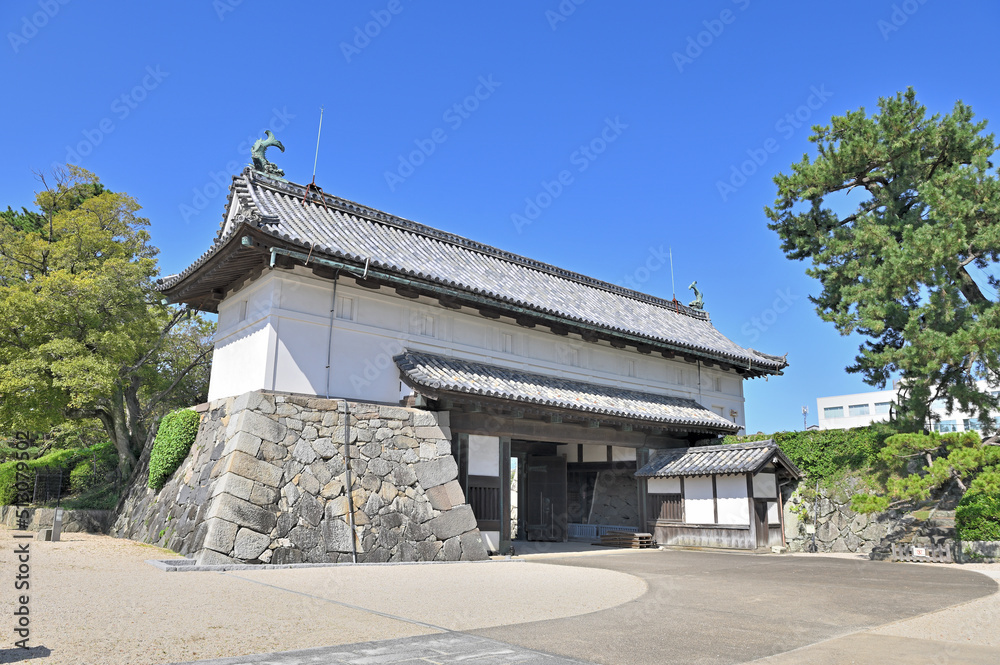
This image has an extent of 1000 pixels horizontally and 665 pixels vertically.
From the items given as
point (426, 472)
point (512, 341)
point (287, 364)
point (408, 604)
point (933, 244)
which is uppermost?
point (933, 244)

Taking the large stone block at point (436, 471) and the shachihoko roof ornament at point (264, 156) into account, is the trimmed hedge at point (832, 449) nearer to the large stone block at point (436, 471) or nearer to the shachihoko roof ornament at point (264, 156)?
the large stone block at point (436, 471)

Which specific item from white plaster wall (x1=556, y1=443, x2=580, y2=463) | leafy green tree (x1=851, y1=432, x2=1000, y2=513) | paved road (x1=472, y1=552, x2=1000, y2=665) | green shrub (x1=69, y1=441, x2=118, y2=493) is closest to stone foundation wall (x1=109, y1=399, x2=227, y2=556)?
green shrub (x1=69, y1=441, x2=118, y2=493)

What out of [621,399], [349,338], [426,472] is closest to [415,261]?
[349,338]

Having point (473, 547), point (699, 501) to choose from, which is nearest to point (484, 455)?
point (473, 547)

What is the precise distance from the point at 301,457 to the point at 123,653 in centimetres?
766

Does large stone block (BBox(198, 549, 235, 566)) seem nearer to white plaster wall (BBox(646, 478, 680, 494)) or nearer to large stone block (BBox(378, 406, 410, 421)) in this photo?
large stone block (BBox(378, 406, 410, 421))

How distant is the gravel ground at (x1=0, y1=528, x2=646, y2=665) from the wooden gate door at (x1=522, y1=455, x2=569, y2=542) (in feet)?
28.9

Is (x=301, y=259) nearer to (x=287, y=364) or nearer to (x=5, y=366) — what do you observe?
(x=287, y=364)

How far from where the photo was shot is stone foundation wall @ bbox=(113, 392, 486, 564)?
36.5 feet

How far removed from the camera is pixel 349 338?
1368 cm

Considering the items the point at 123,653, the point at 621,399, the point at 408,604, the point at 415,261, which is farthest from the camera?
the point at 621,399

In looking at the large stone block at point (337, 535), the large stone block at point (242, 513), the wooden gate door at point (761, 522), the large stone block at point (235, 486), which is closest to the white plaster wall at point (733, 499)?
the wooden gate door at point (761, 522)

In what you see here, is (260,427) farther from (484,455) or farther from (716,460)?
(716,460)

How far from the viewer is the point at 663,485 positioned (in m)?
18.5
